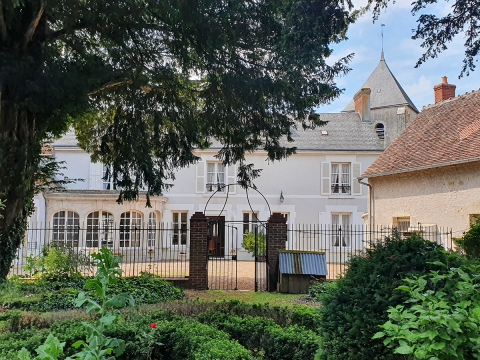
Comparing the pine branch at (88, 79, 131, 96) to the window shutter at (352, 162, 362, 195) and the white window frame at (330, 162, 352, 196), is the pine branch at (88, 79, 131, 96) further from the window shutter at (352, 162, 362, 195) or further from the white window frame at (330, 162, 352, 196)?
the window shutter at (352, 162, 362, 195)

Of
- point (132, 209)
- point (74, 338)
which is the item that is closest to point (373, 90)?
point (132, 209)

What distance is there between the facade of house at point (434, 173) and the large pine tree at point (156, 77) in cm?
631

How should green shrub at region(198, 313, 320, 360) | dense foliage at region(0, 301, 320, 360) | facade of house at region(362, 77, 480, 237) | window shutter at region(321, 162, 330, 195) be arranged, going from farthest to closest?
window shutter at region(321, 162, 330, 195) < facade of house at region(362, 77, 480, 237) < green shrub at region(198, 313, 320, 360) < dense foliage at region(0, 301, 320, 360)

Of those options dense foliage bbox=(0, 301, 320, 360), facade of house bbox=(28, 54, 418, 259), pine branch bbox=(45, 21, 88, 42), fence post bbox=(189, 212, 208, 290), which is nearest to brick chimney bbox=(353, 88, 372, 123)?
facade of house bbox=(28, 54, 418, 259)

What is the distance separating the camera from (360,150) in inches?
855

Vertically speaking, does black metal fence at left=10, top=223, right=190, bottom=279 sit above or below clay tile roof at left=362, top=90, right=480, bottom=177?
below

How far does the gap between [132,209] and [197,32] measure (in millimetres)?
15148

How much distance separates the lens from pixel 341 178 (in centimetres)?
2203

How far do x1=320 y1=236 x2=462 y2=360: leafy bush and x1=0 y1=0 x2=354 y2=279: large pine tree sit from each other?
145 inches

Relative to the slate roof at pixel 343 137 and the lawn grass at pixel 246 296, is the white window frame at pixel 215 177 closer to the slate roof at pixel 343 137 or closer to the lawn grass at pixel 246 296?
the slate roof at pixel 343 137

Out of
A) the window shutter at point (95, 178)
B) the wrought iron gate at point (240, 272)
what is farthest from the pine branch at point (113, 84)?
the window shutter at point (95, 178)

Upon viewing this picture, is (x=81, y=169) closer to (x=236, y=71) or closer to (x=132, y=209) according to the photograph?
(x=132, y=209)

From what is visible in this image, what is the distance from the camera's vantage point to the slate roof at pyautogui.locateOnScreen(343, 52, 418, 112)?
32.5 m

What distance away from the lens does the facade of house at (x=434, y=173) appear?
12.4 m
